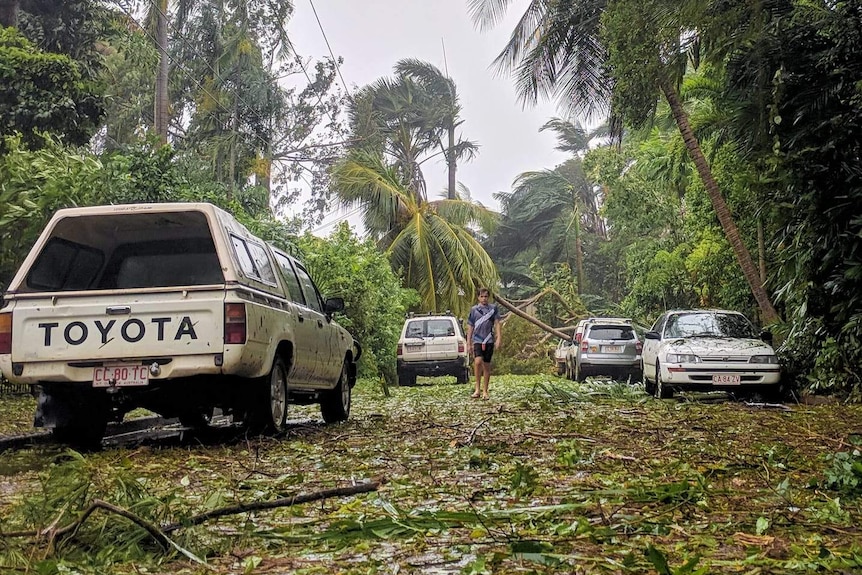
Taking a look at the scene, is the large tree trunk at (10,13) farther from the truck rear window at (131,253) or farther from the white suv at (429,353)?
the truck rear window at (131,253)

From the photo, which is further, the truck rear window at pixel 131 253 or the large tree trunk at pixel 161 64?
the large tree trunk at pixel 161 64

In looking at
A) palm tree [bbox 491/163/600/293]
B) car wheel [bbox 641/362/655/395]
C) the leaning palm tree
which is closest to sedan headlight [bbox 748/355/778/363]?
car wheel [bbox 641/362/655/395]

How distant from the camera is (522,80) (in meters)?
22.4

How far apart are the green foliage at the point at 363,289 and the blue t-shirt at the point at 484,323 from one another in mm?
9321

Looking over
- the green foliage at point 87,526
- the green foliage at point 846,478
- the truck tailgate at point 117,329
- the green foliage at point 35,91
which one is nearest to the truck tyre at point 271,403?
the truck tailgate at point 117,329

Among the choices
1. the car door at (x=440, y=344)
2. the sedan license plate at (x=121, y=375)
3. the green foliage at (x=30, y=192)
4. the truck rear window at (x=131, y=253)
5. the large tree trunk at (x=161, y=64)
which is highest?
the large tree trunk at (x=161, y=64)

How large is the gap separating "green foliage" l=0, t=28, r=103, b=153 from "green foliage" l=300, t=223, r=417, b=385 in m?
8.31

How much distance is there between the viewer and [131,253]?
884cm

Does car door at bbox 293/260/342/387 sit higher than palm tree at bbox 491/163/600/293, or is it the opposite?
palm tree at bbox 491/163/600/293

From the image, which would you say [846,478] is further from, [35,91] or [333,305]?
[35,91]

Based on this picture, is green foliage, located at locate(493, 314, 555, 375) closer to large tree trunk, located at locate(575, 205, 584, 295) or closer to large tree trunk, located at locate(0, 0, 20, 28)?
large tree trunk, located at locate(575, 205, 584, 295)

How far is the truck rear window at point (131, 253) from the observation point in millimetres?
8227

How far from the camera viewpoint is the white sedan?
14.1 m

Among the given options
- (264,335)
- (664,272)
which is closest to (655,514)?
(264,335)
